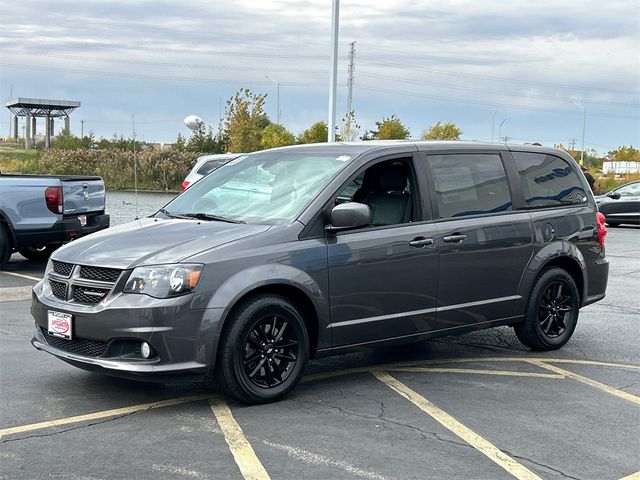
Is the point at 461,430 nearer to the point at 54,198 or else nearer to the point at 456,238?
the point at 456,238

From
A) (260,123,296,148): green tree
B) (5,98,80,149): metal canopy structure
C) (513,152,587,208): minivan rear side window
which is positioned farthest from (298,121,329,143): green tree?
(513,152,587,208): minivan rear side window

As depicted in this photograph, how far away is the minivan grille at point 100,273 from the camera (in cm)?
580

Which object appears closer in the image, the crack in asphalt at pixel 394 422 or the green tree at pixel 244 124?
the crack in asphalt at pixel 394 422

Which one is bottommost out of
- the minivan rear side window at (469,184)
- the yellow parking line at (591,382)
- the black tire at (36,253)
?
the yellow parking line at (591,382)

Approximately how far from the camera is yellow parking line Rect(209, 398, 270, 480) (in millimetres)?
4707

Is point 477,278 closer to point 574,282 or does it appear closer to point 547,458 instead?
point 574,282

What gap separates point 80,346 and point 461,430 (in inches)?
99.1

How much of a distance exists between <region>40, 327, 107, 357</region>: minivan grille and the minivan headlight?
43 cm

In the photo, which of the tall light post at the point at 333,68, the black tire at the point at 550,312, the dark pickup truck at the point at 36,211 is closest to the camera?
the black tire at the point at 550,312

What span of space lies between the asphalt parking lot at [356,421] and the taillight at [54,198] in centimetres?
532

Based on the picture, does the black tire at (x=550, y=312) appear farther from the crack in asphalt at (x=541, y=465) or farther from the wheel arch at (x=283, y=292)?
the crack in asphalt at (x=541, y=465)

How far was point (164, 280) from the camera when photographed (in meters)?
5.70

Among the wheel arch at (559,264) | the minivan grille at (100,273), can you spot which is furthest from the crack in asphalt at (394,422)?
the wheel arch at (559,264)

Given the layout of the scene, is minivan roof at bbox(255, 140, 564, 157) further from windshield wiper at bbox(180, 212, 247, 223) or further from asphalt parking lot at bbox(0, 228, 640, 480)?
asphalt parking lot at bbox(0, 228, 640, 480)
